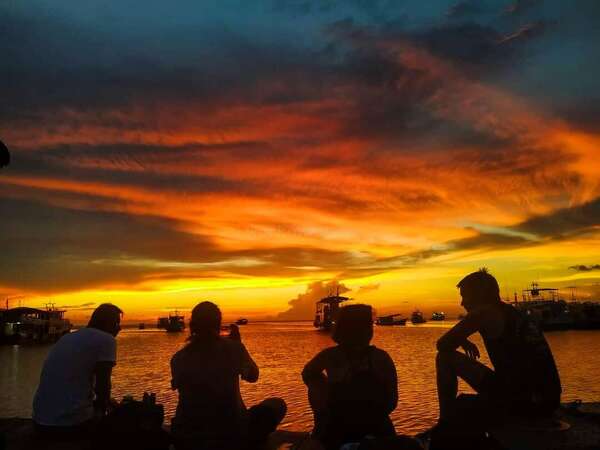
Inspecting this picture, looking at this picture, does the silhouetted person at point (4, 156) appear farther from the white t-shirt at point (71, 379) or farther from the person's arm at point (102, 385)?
the person's arm at point (102, 385)

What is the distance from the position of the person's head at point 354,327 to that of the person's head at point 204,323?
46.7 inches

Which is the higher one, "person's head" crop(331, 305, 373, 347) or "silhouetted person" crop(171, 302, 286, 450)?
"person's head" crop(331, 305, 373, 347)

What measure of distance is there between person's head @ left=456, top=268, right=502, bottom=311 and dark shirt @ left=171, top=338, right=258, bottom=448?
6.91 ft

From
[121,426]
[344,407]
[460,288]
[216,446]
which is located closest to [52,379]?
[121,426]

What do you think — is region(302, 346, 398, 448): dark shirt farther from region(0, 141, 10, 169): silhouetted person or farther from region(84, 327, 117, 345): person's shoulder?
region(0, 141, 10, 169): silhouetted person

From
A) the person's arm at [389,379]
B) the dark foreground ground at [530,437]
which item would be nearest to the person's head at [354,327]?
the person's arm at [389,379]

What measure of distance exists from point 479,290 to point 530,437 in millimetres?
1220

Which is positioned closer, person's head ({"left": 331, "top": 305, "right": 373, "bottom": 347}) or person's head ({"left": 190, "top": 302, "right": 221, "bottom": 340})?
person's head ({"left": 331, "top": 305, "right": 373, "bottom": 347})

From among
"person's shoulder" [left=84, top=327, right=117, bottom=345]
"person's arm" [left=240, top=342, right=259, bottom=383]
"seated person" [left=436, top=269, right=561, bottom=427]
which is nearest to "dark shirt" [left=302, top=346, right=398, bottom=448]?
"seated person" [left=436, top=269, right=561, bottom=427]

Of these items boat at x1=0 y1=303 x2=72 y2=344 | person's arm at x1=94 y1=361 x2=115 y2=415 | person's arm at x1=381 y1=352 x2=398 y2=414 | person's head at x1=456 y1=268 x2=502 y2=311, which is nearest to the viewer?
person's arm at x1=381 y1=352 x2=398 y2=414

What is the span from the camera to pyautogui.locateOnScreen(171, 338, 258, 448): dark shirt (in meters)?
4.19

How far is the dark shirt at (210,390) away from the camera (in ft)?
13.8

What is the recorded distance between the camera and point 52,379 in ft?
15.6

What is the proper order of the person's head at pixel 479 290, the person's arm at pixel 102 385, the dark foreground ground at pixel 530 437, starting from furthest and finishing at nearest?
1. the person's arm at pixel 102 385
2. the person's head at pixel 479 290
3. the dark foreground ground at pixel 530 437
